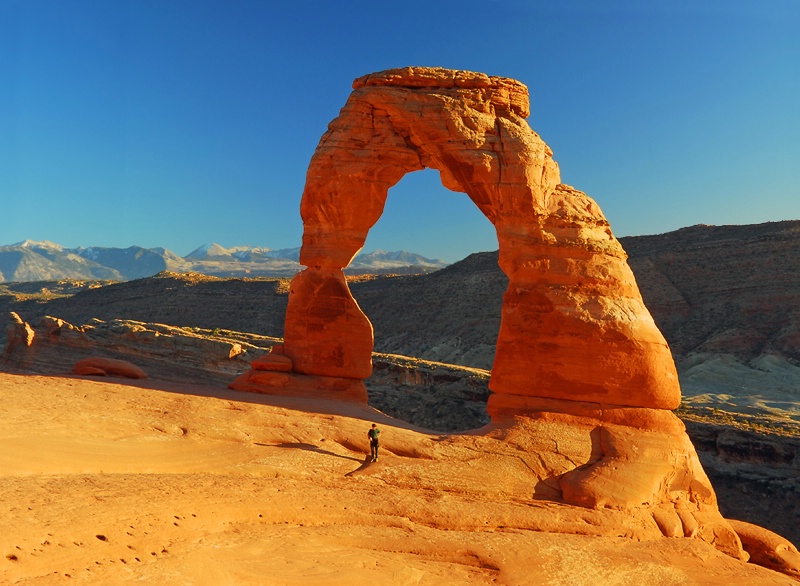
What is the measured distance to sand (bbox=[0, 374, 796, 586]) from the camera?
8.44 metres

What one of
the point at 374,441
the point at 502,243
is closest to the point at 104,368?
the point at 374,441

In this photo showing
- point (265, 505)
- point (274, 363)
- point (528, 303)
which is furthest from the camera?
point (274, 363)

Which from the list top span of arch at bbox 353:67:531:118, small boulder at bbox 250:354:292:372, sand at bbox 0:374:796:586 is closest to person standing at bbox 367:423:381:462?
sand at bbox 0:374:796:586

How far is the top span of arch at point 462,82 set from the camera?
17562 mm

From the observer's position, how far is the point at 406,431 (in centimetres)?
1503

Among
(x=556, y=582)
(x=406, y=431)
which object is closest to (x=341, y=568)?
(x=556, y=582)

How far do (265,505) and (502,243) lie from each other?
890 cm

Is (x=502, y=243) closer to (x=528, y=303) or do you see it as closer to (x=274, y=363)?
(x=528, y=303)

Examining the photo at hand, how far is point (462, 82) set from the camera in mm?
17547

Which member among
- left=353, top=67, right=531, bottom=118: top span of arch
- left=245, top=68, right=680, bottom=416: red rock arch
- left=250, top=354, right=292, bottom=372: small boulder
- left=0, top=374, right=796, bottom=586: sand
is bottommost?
left=0, top=374, right=796, bottom=586: sand

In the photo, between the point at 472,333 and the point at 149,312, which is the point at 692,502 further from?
the point at 149,312

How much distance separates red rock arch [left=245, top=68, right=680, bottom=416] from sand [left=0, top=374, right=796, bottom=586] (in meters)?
2.72

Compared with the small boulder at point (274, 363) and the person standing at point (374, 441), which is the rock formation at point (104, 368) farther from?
the person standing at point (374, 441)

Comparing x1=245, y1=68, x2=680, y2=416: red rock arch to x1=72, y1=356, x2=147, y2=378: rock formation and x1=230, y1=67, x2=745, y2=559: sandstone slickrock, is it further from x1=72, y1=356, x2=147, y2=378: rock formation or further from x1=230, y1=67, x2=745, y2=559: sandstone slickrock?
x1=72, y1=356, x2=147, y2=378: rock formation
